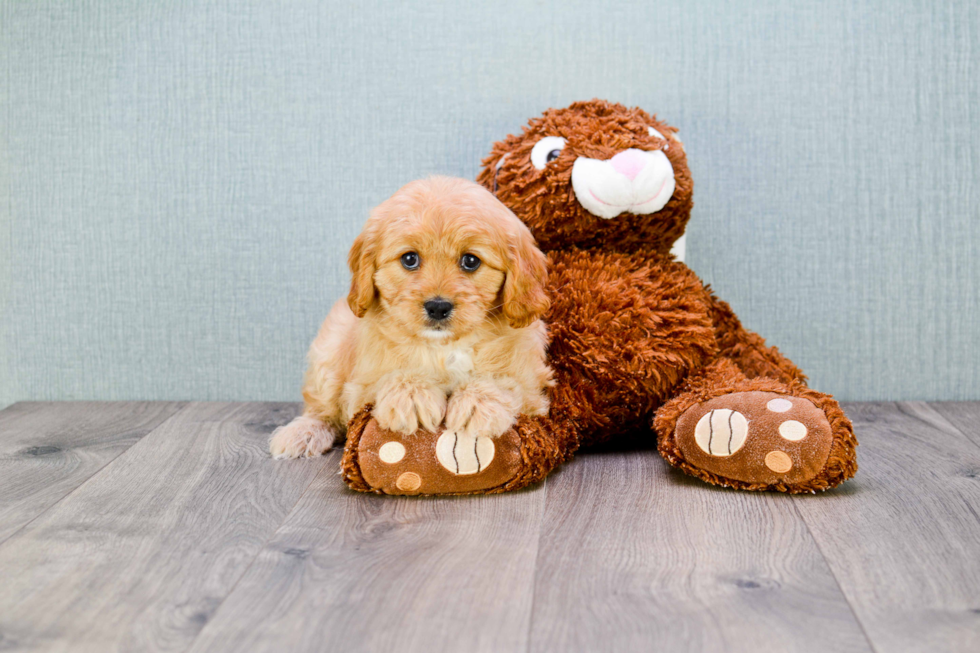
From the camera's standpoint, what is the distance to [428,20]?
2268 mm

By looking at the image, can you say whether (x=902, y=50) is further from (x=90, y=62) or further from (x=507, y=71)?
(x=90, y=62)

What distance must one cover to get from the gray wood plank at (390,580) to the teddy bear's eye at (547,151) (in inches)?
31.6

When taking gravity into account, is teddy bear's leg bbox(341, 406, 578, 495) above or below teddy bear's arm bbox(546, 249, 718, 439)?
below

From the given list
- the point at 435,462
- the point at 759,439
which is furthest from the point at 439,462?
the point at 759,439

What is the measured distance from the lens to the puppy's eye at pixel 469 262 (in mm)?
1553

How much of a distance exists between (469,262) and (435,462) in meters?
0.40

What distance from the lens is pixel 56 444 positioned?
203 cm

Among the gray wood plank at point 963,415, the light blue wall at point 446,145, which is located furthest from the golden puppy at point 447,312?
the gray wood plank at point 963,415

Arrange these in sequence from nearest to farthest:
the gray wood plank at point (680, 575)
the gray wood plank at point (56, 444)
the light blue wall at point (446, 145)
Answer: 1. the gray wood plank at point (680, 575)
2. the gray wood plank at point (56, 444)
3. the light blue wall at point (446, 145)

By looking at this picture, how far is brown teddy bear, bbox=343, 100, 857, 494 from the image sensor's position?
1577 mm

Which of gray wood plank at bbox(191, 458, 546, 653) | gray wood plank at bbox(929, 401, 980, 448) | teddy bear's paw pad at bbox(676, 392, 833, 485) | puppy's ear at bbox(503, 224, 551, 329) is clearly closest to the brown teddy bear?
teddy bear's paw pad at bbox(676, 392, 833, 485)

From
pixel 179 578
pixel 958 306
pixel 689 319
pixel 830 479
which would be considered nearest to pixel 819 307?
pixel 958 306

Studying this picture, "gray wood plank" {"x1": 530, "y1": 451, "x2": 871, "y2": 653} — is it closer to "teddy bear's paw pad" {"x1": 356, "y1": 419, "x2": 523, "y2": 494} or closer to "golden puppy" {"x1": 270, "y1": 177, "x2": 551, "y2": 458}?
"teddy bear's paw pad" {"x1": 356, "y1": 419, "x2": 523, "y2": 494}

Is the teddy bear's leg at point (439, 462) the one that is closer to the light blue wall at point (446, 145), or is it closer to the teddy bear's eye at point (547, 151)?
the teddy bear's eye at point (547, 151)
